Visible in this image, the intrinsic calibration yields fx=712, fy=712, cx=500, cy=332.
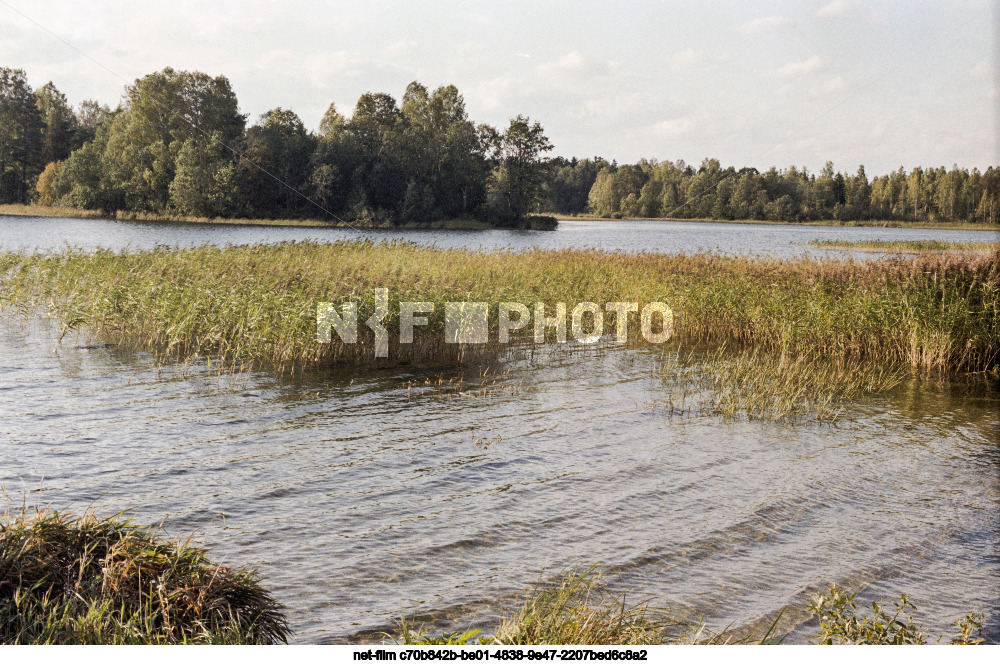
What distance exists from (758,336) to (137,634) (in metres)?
14.8

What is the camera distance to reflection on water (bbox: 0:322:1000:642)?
5715 mm

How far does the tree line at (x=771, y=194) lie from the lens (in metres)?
76.0

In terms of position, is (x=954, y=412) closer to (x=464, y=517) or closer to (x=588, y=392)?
(x=588, y=392)

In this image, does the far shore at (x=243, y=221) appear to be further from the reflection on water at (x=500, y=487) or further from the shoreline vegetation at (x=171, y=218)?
the reflection on water at (x=500, y=487)

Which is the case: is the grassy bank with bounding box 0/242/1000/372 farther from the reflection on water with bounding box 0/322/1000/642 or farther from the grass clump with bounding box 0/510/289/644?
the grass clump with bounding box 0/510/289/644

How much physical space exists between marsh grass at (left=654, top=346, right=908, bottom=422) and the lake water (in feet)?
1.63

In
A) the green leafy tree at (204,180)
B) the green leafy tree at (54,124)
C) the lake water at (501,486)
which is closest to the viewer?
the lake water at (501,486)

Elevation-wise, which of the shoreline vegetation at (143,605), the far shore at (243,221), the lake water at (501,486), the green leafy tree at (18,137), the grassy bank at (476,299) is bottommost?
the lake water at (501,486)

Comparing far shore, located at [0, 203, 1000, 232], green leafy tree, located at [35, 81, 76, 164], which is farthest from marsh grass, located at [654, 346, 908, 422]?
green leafy tree, located at [35, 81, 76, 164]

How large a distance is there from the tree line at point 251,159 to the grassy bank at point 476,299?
51.8 metres

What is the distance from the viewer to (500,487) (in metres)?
7.84

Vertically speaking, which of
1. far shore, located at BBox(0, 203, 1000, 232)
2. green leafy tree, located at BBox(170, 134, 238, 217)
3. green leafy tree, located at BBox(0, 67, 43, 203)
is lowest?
far shore, located at BBox(0, 203, 1000, 232)

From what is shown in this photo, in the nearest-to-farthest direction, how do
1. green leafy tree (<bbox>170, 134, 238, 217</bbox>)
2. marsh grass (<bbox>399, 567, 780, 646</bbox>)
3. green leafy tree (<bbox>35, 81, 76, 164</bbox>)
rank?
1. marsh grass (<bbox>399, 567, 780, 646</bbox>)
2. green leafy tree (<bbox>170, 134, 238, 217</bbox>)
3. green leafy tree (<bbox>35, 81, 76, 164</bbox>)

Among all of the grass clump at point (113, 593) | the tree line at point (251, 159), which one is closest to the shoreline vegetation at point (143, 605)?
the grass clump at point (113, 593)
